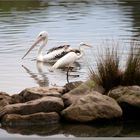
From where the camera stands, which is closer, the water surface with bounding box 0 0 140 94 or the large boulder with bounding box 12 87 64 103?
the large boulder with bounding box 12 87 64 103

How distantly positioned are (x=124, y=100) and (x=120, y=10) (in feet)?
65.8

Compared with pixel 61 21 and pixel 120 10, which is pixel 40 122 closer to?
pixel 61 21

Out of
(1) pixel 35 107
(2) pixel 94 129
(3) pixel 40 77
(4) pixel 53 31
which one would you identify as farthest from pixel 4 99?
(4) pixel 53 31

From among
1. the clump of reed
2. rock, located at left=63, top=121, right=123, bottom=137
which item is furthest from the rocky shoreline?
the clump of reed

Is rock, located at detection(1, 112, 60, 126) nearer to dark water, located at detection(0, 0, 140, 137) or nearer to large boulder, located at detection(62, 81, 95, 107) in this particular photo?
dark water, located at detection(0, 0, 140, 137)

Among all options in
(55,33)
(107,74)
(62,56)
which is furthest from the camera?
(55,33)

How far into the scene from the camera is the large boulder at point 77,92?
9678mm

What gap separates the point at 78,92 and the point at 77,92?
0.02m

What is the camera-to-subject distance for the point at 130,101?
9.41 meters

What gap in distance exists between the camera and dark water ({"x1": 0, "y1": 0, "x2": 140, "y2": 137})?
42.1ft

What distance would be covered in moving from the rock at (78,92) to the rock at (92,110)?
336mm

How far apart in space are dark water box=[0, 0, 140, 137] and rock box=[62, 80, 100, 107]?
31.5 inches

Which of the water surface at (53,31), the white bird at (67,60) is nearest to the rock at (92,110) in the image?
the water surface at (53,31)

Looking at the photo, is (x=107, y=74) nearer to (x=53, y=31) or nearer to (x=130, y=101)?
(x=130, y=101)
